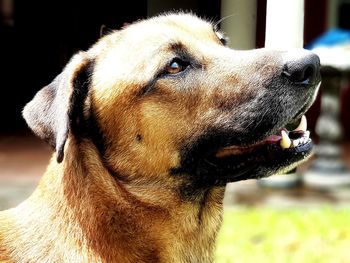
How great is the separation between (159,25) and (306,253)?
2401 millimetres

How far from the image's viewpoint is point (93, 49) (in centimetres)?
258

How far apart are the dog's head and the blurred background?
0.44ft

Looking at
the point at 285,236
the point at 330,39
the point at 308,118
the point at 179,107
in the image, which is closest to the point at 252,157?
the point at 179,107

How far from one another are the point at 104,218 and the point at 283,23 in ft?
2.81

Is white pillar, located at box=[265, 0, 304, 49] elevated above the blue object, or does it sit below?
above

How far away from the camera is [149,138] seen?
2441 mm

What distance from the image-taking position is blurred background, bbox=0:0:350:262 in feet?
8.45

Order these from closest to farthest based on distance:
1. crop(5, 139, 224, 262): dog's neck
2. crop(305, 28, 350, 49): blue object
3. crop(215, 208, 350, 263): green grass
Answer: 1. crop(5, 139, 224, 262): dog's neck
2. crop(215, 208, 350, 263): green grass
3. crop(305, 28, 350, 49): blue object

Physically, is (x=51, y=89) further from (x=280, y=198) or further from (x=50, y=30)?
(x=280, y=198)

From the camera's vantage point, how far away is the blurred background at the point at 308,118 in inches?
101

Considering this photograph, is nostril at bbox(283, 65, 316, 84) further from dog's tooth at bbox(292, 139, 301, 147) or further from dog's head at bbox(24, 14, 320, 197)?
dog's tooth at bbox(292, 139, 301, 147)

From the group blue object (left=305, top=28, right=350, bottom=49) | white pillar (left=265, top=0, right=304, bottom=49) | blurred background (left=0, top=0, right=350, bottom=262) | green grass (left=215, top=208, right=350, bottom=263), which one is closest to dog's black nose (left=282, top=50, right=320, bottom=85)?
white pillar (left=265, top=0, right=304, bottom=49)

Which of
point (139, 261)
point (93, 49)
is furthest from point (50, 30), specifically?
point (139, 261)

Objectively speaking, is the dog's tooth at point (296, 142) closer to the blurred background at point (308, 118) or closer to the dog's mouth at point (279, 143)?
the dog's mouth at point (279, 143)
